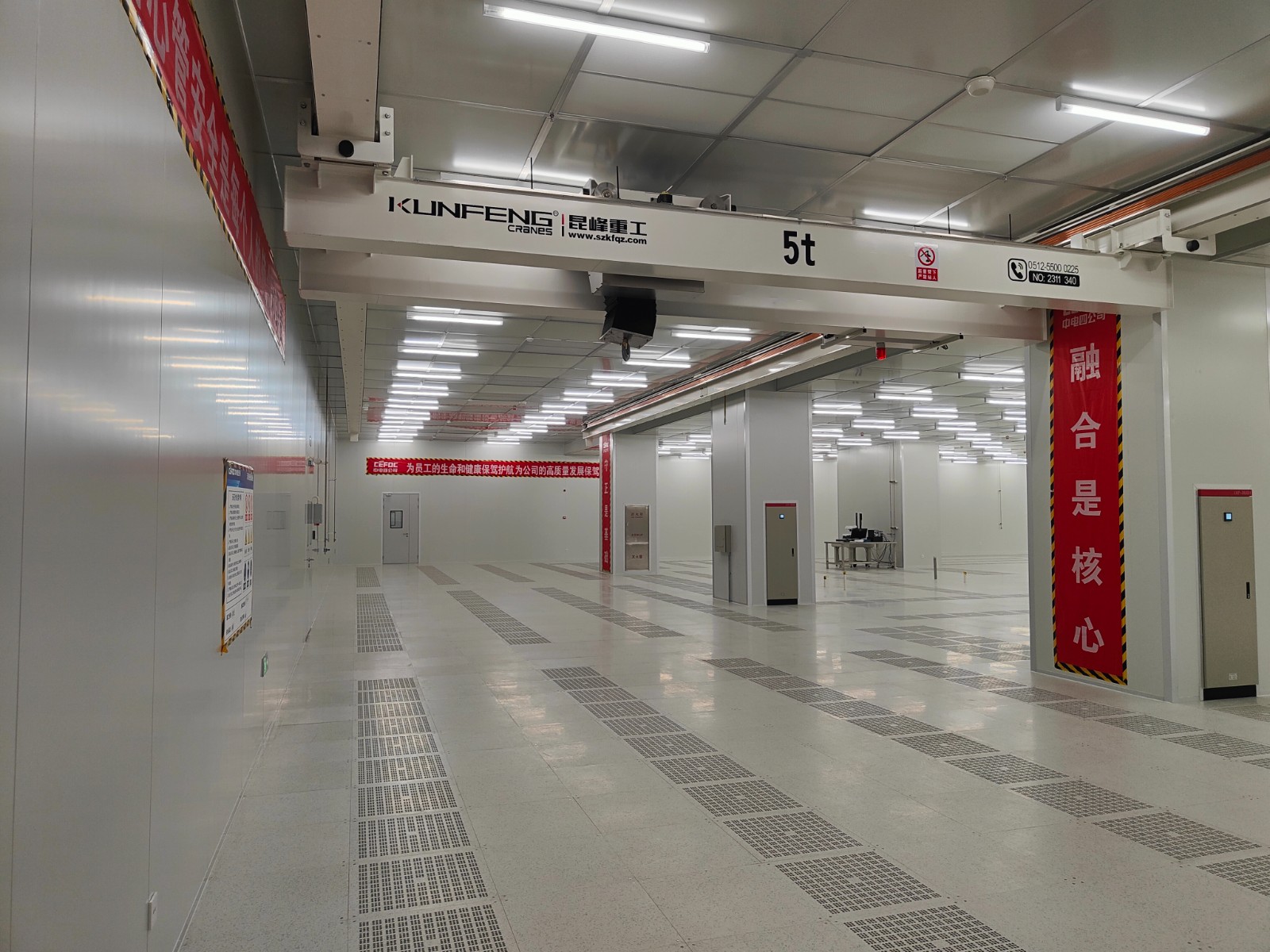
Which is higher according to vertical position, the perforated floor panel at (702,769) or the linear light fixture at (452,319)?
the linear light fixture at (452,319)

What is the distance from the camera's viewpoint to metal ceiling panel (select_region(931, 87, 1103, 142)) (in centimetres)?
600

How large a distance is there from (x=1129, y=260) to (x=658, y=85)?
5.18 metres

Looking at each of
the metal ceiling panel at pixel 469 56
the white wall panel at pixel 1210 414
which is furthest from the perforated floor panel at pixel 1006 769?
the metal ceiling panel at pixel 469 56

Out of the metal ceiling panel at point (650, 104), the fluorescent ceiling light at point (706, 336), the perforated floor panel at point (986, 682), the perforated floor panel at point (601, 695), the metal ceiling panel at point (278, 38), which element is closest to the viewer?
the metal ceiling panel at point (278, 38)

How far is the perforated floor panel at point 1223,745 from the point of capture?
633 cm

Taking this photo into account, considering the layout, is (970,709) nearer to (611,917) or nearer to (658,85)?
(611,917)

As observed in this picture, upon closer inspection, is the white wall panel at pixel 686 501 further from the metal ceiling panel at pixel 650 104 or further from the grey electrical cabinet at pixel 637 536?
the metal ceiling panel at pixel 650 104

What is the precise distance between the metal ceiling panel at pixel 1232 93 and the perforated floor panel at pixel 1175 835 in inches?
190

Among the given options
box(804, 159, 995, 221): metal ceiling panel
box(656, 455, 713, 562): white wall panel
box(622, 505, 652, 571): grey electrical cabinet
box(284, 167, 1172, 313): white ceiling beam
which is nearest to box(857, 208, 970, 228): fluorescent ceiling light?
box(804, 159, 995, 221): metal ceiling panel

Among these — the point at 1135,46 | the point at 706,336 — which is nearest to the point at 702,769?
the point at 1135,46

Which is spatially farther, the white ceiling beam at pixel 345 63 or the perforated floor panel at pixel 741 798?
the perforated floor panel at pixel 741 798

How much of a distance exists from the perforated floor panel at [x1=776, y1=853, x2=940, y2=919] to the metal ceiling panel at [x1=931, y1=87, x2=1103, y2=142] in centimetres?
513

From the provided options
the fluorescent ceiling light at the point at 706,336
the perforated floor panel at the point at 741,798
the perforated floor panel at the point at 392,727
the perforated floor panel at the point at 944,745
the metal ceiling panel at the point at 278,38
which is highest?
the metal ceiling panel at the point at 278,38

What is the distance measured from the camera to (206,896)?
12.9 feet
